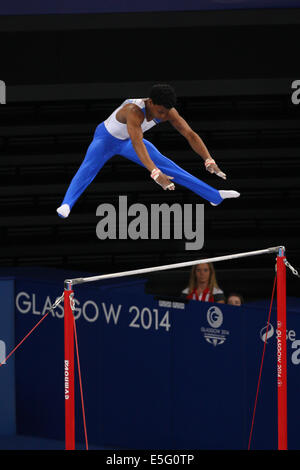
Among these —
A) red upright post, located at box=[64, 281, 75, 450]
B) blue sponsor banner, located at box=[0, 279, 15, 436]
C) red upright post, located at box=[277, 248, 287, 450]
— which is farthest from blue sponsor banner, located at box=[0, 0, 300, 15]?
red upright post, located at box=[64, 281, 75, 450]

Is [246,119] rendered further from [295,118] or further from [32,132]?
[32,132]

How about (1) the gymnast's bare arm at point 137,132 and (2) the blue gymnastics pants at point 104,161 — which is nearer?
(1) the gymnast's bare arm at point 137,132

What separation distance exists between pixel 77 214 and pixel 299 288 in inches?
93.8

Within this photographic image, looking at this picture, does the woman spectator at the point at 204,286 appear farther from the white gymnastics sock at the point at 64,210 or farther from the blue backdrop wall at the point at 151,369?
the white gymnastics sock at the point at 64,210

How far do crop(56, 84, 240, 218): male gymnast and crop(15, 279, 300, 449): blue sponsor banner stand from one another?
1673 mm

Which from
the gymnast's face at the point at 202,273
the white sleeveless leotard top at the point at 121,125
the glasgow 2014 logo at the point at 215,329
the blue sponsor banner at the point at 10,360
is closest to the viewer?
the white sleeveless leotard top at the point at 121,125

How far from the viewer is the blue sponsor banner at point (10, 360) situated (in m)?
9.71

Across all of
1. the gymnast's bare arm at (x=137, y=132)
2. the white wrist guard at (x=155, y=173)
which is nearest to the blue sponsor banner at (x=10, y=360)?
the gymnast's bare arm at (x=137, y=132)

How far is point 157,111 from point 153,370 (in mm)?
2830

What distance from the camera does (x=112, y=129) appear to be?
732cm

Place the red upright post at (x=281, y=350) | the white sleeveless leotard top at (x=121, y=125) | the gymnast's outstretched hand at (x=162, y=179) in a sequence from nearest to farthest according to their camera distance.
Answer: the gymnast's outstretched hand at (x=162, y=179) < the white sleeveless leotard top at (x=121, y=125) < the red upright post at (x=281, y=350)

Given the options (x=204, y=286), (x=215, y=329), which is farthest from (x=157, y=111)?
(x=204, y=286)

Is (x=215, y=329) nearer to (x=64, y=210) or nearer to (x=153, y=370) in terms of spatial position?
(x=153, y=370)

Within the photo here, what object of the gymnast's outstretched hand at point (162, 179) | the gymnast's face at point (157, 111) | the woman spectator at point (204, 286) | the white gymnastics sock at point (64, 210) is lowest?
the woman spectator at point (204, 286)
